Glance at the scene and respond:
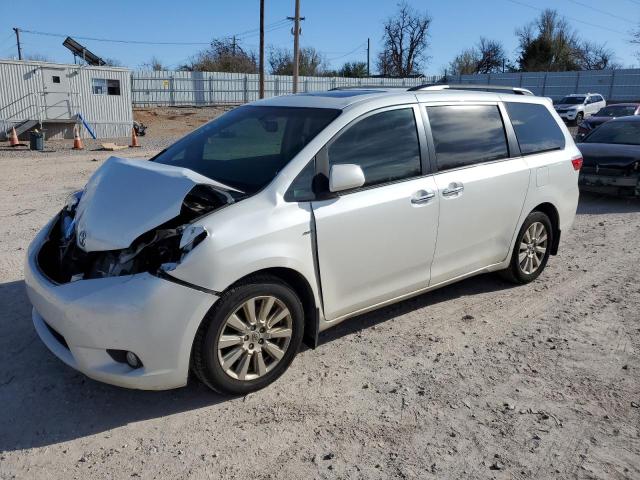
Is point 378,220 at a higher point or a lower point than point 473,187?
lower

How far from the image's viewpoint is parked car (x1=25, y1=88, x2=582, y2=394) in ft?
10.0

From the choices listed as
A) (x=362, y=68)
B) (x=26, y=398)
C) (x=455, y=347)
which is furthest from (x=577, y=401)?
(x=362, y=68)

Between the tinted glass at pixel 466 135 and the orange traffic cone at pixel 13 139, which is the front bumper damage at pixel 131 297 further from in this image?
the orange traffic cone at pixel 13 139

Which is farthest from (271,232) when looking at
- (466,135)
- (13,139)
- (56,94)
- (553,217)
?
(56,94)

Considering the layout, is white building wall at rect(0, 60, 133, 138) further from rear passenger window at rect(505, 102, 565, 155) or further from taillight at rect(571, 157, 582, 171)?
taillight at rect(571, 157, 582, 171)

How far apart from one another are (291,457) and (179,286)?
3.53 feet

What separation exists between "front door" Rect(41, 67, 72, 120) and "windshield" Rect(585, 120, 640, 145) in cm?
1935

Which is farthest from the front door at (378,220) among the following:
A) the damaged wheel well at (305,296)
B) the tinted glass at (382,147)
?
the damaged wheel well at (305,296)

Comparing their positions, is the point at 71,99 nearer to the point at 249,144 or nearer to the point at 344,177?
the point at 249,144

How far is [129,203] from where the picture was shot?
3344mm

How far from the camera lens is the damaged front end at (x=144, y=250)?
3.09 metres

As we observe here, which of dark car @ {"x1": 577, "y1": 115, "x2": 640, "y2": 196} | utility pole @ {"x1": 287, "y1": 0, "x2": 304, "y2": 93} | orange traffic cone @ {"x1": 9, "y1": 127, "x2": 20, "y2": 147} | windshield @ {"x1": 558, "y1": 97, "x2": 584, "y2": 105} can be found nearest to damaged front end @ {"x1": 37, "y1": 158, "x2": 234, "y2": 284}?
dark car @ {"x1": 577, "y1": 115, "x2": 640, "y2": 196}

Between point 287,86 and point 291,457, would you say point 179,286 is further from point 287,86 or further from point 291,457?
point 287,86

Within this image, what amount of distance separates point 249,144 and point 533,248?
2.94 m
